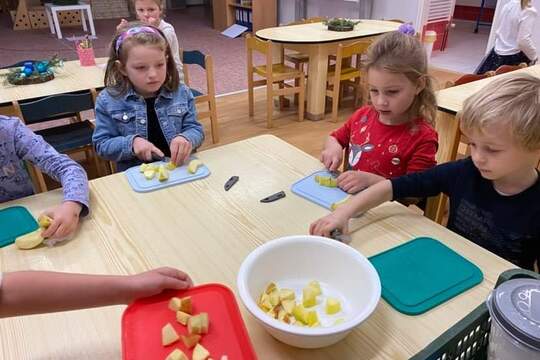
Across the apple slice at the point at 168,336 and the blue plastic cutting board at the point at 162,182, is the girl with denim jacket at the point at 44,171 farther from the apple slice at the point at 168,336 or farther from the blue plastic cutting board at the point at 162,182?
the apple slice at the point at 168,336

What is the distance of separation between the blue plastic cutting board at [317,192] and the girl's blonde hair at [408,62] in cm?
41

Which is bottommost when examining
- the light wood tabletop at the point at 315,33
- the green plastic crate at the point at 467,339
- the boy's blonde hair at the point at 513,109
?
the light wood tabletop at the point at 315,33

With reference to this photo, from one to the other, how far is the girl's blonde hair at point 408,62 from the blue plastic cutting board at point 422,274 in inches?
21.4

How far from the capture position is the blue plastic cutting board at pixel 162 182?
41.5 inches

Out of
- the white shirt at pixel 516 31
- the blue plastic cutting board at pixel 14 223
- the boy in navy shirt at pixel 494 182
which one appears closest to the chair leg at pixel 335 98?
the white shirt at pixel 516 31

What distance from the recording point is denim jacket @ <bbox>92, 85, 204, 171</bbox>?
4.47ft

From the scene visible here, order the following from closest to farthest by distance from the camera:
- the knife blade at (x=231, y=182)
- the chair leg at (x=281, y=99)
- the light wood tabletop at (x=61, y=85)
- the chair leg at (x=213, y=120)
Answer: the knife blade at (x=231, y=182) → the light wood tabletop at (x=61, y=85) → the chair leg at (x=213, y=120) → the chair leg at (x=281, y=99)

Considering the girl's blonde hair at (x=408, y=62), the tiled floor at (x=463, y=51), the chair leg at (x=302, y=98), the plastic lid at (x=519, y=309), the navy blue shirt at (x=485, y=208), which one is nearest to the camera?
the plastic lid at (x=519, y=309)

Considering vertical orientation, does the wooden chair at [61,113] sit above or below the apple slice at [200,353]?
below

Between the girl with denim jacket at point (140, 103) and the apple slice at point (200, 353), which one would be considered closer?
the apple slice at point (200, 353)

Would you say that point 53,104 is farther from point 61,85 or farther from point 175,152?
point 175,152

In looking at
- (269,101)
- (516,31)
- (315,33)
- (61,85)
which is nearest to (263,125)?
(269,101)

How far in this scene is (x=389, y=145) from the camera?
1.26 m

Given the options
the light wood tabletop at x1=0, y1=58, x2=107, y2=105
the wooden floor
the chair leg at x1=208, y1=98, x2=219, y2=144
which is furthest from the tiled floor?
the light wood tabletop at x1=0, y1=58, x2=107, y2=105
